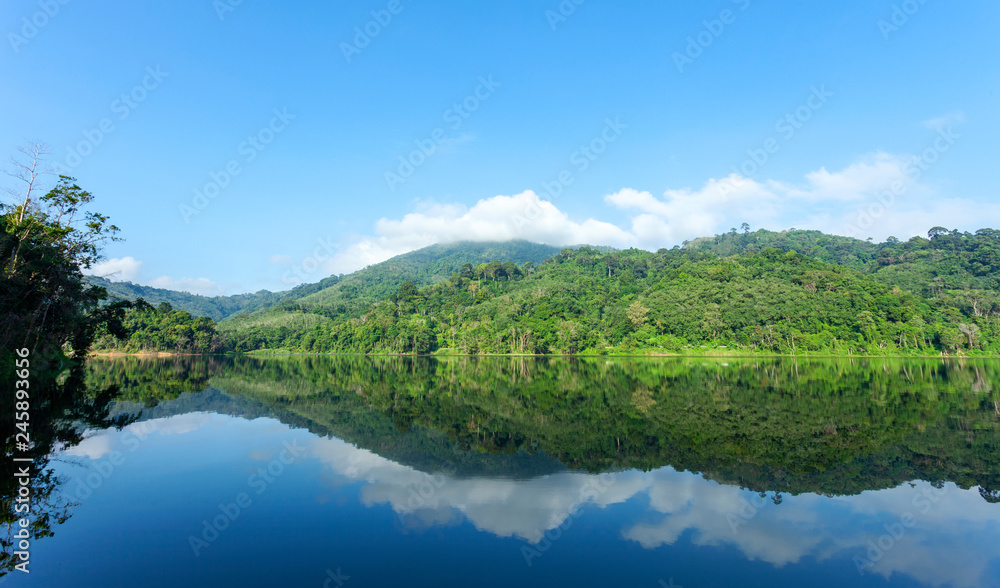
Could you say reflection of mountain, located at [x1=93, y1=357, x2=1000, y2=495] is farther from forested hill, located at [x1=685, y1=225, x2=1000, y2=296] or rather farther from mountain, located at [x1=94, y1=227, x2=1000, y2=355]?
forested hill, located at [x1=685, y1=225, x2=1000, y2=296]

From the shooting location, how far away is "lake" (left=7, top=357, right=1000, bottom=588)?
20.3 ft

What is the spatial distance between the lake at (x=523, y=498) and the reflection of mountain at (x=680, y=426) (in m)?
0.13

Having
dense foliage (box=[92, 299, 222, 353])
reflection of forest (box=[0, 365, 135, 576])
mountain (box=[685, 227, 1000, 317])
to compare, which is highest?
mountain (box=[685, 227, 1000, 317])

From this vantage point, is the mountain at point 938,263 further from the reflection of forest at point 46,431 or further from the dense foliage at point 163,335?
the dense foliage at point 163,335

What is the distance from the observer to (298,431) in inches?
615

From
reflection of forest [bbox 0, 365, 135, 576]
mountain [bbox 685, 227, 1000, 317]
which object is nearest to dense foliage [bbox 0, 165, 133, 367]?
reflection of forest [bbox 0, 365, 135, 576]

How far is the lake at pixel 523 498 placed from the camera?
244 inches

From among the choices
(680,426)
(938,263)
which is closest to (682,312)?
(680,426)

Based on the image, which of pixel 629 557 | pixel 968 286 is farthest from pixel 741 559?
pixel 968 286

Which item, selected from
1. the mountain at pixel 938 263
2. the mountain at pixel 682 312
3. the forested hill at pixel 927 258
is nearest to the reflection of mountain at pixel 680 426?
the mountain at pixel 682 312

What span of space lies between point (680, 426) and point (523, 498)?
8606mm

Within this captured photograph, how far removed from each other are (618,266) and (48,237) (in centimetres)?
12060

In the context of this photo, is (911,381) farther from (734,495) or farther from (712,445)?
(734,495)

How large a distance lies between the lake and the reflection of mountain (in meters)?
0.13
